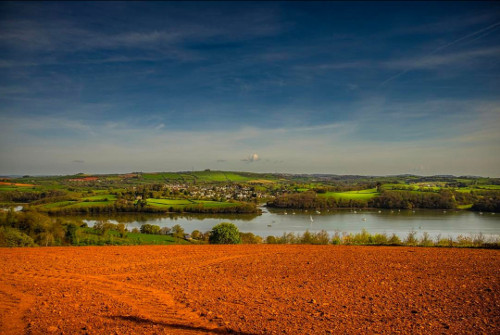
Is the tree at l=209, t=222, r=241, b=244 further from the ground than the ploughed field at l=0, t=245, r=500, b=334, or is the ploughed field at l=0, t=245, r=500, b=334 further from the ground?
the ploughed field at l=0, t=245, r=500, b=334

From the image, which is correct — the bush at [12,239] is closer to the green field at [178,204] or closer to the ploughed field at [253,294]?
the ploughed field at [253,294]

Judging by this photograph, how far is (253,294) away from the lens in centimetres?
600

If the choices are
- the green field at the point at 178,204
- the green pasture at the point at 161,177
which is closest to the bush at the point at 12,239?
the green field at the point at 178,204

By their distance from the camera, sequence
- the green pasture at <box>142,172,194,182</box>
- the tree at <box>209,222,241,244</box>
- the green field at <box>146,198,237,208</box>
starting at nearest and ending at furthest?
the tree at <box>209,222,241,244</box>
the green field at <box>146,198,237,208</box>
the green pasture at <box>142,172,194,182</box>

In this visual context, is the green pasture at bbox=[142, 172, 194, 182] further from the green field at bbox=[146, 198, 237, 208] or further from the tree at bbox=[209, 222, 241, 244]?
the tree at bbox=[209, 222, 241, 244]

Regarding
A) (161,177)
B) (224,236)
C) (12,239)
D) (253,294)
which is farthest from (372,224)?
(161,177)

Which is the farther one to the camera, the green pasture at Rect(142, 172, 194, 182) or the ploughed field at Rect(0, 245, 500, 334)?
the green pasture at Rect(142, 172, 194, 182)

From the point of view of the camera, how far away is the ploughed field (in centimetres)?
457

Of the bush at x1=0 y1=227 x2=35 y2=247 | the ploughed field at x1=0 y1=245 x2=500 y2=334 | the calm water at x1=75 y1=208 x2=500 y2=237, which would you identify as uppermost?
the ploughed field at x1=0 y1=245 x2=500 y2=334

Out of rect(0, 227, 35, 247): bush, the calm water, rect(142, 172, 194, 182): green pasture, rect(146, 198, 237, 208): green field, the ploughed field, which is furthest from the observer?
rect(142, 172, 194, 182): green pasture

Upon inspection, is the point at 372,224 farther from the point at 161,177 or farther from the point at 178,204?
the point at 161,177

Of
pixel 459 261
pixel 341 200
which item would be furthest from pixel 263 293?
pixel 341 200

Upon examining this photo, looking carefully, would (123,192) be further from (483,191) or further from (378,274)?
(483,191)

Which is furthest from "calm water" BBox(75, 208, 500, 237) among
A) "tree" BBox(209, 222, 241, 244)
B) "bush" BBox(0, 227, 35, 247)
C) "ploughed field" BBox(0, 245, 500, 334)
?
"ploughed field" BBox(0, 245, 500, 334)
